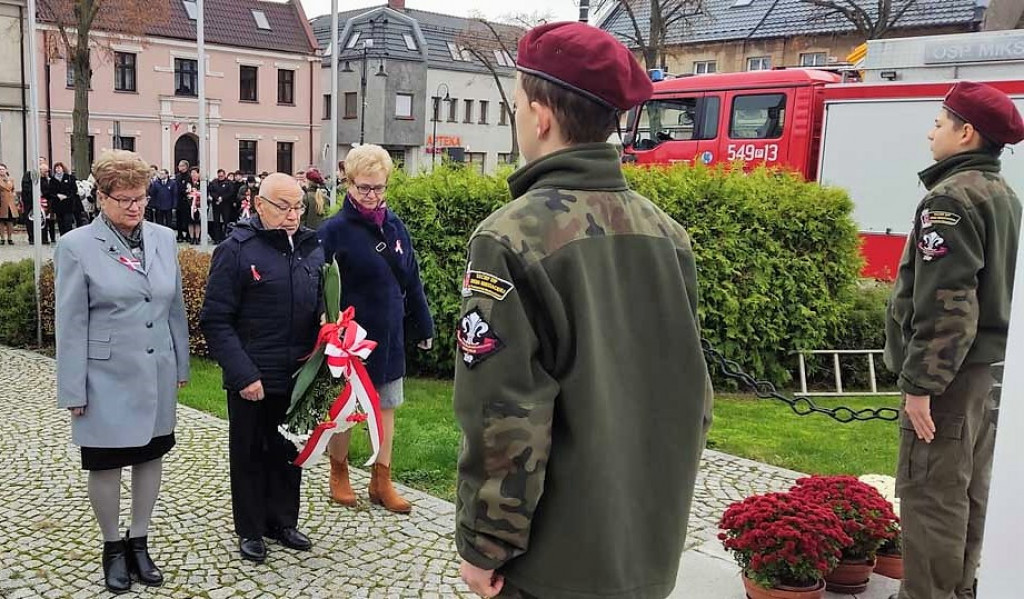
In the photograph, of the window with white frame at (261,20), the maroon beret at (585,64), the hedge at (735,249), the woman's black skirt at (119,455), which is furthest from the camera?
the window with white frame at (261,20)

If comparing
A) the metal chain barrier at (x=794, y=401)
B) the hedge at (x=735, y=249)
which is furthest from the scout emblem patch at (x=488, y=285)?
the hedge at (x=735, y=249)

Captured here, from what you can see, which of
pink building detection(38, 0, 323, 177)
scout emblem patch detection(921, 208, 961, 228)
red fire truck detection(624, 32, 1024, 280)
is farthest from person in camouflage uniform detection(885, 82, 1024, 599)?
pink building detection(38, 0, 323, 177)

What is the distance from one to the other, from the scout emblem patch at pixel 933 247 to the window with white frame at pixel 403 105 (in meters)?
53.6

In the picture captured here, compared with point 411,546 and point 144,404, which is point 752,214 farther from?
point 144,404

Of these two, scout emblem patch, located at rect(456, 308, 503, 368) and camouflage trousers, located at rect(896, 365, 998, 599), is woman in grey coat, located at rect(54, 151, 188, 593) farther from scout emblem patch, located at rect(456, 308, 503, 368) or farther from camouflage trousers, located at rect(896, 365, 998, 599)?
camouflage trousers, located at rect(896, 365, 998, 599)

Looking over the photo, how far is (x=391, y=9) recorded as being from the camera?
57812mm

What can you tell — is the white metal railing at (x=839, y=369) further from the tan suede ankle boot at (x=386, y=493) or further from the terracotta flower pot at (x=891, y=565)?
the tan suede ankle boot at (x=386, y=493)

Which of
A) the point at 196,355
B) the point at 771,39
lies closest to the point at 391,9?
the point at 771,39

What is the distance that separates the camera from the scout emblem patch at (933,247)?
3293 mm

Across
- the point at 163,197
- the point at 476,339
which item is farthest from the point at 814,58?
the point at 476,339

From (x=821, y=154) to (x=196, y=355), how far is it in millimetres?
10521

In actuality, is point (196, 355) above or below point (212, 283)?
below

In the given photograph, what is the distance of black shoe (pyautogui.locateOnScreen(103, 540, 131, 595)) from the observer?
4.11 meters

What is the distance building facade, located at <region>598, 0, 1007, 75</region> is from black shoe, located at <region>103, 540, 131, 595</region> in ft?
112
